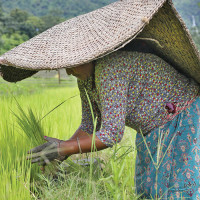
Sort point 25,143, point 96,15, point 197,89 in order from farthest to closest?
point 25,143 < point 197,89 < point 96,15

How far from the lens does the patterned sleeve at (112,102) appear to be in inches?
53.7

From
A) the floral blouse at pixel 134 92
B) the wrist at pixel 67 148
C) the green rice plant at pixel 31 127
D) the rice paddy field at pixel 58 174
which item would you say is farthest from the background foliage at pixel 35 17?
the wrist at pixel 67 148

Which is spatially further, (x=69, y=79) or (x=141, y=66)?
(x=69, y=79)

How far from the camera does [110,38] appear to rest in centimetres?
138

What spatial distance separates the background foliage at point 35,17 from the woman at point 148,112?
211 inches

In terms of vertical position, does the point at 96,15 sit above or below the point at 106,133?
above

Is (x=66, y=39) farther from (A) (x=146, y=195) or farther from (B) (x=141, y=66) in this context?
(A) (x=146, y=195)

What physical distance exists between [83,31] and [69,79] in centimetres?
958

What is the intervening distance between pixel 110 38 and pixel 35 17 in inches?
964

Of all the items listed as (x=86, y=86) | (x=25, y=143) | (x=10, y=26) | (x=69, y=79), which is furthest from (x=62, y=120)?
(x=10, y=26)

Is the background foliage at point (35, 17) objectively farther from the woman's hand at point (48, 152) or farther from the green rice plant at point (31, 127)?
the woman's hand at point (48, 152)

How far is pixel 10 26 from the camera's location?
815 inches

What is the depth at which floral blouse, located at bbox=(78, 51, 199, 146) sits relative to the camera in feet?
4.51

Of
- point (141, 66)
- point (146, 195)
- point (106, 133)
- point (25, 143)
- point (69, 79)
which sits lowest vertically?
point (69, 79)
